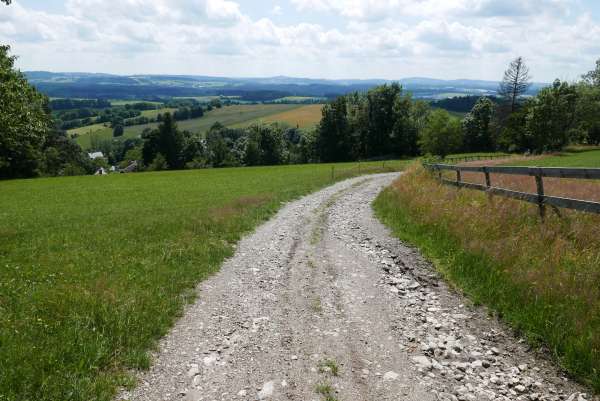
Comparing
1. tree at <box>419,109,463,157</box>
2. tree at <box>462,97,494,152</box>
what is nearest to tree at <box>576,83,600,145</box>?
tree at <box>462,97,494,152</box>

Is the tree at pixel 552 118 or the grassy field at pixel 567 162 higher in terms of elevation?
the tree at pixel 552 118

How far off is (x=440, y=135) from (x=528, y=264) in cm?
8327

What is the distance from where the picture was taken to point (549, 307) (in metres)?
7.56

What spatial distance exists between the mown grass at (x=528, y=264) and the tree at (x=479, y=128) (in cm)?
9689

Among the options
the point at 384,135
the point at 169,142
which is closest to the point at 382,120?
the point at 384,135

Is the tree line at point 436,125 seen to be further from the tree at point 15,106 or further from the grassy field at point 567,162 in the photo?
the tree at point 15,106

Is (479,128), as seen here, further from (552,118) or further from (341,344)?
(341,344)

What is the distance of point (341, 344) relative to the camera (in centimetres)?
744

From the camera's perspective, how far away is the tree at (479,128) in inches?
4053

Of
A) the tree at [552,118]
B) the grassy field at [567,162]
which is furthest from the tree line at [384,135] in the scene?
the grassy field at [567,162]

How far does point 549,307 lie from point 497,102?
106517 millimetres

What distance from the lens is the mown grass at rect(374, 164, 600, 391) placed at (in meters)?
6.92

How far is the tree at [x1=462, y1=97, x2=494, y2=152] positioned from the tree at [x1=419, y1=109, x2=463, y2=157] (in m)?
16.3

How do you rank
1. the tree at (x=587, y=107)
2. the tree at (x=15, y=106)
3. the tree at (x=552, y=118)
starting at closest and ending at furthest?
the tree at (x=15, y=106) → the tree at (x=552, y=118) → the tree at (x=587, y=107)
